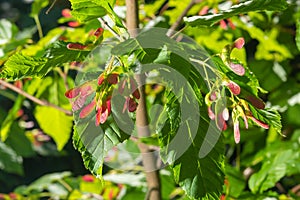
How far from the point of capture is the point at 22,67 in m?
0.57

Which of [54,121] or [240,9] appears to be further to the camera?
[54,121]

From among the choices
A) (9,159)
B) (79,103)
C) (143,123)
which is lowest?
(9,159)

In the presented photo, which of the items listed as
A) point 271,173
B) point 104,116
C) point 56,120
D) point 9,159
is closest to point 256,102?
point 104,116

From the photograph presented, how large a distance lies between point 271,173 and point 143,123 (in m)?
0.34

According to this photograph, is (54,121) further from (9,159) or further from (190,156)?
(190,156)

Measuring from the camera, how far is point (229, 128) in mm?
1111

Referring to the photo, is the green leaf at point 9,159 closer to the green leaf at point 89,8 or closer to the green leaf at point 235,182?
the green leaf at point 235,182

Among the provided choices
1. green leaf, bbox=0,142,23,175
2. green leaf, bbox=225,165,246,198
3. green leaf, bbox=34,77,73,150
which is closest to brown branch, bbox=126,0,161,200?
green leaf, bbox=225,165,246,198

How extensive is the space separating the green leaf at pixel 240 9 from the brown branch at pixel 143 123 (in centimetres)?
9

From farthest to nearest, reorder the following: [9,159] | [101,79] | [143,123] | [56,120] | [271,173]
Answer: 1. [9,159]
2. [56,120]
3. [271,173]
4. [143,123]
5. [101,79]

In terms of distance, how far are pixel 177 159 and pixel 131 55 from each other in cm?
11

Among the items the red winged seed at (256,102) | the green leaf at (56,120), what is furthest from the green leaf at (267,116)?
the green leaf at (56,120)

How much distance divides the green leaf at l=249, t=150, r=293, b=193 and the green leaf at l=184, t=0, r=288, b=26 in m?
0.41

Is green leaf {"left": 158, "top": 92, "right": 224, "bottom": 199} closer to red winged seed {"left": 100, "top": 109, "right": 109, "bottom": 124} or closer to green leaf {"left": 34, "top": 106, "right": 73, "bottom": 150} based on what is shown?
→ red winged seed {"left": 100, "top": 109, "right": 109, "bottom": 124}
